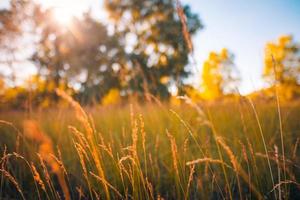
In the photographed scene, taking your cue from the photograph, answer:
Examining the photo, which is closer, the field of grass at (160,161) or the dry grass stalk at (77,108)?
the dry grass stalk at (77,108)

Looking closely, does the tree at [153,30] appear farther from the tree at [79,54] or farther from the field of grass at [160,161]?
Result: the field of grass at [160,161]

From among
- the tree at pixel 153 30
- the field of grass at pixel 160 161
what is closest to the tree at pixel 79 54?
the tree at pixel 153 30

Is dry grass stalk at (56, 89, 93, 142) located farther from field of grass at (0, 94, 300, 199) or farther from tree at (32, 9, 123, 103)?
tree at (32, 9, 123, 103)

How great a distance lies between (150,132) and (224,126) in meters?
0.91

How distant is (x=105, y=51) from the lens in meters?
18.8

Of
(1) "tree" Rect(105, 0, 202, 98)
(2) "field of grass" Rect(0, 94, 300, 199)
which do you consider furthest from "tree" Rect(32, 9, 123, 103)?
(2) "field of grass" Rect(0, 94, 300, 199)

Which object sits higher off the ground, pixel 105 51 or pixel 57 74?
pixel 105 51

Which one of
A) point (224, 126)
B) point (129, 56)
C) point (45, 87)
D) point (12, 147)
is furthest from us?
point (129, 56)

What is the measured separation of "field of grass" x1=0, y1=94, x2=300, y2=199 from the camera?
96 centimetres

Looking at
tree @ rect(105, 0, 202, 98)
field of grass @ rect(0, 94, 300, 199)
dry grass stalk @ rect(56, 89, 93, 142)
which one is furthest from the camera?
tree @ rect(105, 0, 202, 98)

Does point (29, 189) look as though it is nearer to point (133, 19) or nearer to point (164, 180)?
point (164, 180)

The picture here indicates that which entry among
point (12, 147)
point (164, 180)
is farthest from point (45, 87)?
point (164, 180)

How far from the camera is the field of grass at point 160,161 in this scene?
3.16 ft

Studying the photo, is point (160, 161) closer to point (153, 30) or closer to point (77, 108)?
point (77, 108)
